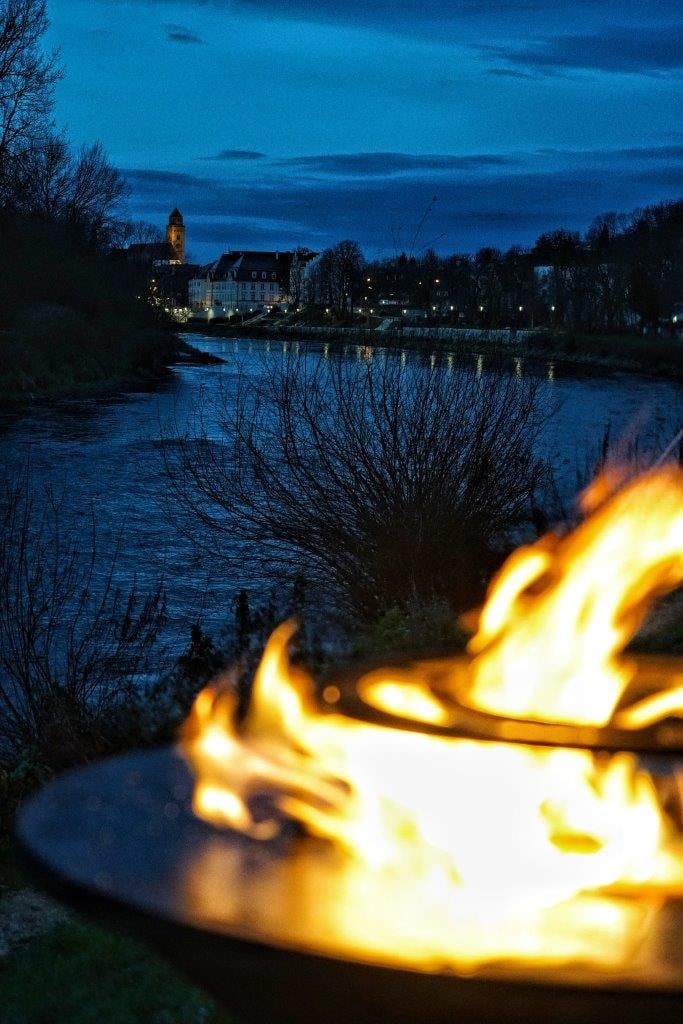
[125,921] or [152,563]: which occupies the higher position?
[125,921]

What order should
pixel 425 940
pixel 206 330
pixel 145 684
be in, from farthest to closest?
pixel 206 330 < pixel 145 684 < pixel 425 940

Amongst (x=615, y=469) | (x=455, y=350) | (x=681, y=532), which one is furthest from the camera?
(x=615, y=469)

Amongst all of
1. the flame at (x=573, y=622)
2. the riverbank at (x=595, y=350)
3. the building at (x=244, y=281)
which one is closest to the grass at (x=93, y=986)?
the flame at (x=573, y=622)

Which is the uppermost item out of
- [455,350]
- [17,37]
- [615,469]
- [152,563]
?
[17,37]

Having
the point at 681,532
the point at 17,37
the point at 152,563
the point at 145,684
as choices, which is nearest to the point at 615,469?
the point at 152,563

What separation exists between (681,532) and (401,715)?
1.10 metres

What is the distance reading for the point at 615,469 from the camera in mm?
15828

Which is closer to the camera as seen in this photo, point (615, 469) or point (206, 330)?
point (615, 469)

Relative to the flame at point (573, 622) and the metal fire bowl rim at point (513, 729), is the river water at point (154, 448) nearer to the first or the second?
the flame at point (573, 622)

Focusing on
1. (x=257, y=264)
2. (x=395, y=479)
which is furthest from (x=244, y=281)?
(x=395, y=479)

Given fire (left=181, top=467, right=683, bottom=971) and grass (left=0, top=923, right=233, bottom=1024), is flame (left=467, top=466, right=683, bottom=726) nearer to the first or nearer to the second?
fire (left=181, top=467, right=683, bottom=971)

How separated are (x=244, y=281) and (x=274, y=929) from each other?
601ft

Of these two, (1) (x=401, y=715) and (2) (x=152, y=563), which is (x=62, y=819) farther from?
(2) (x=152, y=563)

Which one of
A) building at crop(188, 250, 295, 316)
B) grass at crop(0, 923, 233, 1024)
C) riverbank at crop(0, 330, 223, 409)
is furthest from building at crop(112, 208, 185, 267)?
grass at crop(0, 923, 233, 1024)
